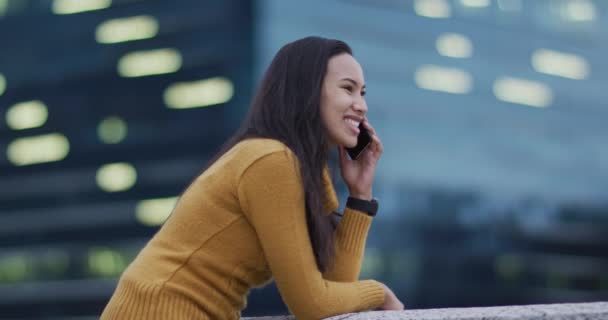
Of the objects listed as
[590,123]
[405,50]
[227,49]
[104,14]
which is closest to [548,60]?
[590,123]

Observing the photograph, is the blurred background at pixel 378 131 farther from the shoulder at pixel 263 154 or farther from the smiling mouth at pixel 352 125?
the shoulder at pixel 263 154

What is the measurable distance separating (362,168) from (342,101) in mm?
271

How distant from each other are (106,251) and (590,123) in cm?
2586

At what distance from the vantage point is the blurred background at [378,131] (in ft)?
136

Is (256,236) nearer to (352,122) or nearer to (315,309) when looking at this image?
(315,309)

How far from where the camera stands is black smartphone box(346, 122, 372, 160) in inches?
109

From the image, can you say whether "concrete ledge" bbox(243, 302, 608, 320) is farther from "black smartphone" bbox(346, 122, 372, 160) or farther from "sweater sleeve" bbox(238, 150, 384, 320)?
"black smartphone" bbox(346, 122, 372, 160)

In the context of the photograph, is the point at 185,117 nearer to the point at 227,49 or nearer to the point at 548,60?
the point at 227,49

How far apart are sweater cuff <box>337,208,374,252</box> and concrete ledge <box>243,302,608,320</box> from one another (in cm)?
58

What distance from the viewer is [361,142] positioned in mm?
2795

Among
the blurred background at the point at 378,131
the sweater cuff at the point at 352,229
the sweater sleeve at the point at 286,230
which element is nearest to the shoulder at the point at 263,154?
the sweater sleeve at the point at 286,230

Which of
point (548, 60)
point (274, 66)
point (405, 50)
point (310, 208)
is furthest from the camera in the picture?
point (548, 60)

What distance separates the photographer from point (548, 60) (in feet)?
160

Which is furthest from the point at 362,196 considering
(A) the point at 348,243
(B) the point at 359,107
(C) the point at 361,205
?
(B) the point at 359,107
